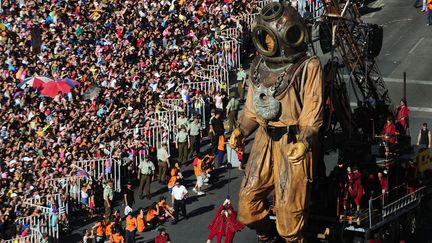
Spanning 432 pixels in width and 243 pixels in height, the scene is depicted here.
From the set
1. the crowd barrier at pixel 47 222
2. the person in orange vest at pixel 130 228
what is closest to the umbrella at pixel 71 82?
the crowd barrier at pixel 47 222

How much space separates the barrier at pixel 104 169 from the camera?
125ft

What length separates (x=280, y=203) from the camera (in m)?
27.1

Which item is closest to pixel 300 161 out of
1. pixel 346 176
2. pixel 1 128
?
pixel 346 176

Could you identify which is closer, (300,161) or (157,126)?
(300,161)

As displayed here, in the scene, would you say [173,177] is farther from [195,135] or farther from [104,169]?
[195,135]

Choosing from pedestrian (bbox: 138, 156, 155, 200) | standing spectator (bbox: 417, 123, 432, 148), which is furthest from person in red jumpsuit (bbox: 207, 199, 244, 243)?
standing spectator (bbox: 417, 123, 432, 148)

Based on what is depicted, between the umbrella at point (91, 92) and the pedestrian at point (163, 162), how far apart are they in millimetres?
6362

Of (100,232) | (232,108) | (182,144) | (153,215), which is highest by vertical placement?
(232,108)

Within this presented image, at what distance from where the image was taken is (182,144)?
1537 inches

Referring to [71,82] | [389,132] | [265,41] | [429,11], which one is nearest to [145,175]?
[71,82]

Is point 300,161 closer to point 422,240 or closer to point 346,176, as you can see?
point 346,176

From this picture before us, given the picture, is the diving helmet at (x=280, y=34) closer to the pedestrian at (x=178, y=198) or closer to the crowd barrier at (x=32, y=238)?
the pedestrian at (x=178, y=198)

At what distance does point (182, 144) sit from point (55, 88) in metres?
6.86

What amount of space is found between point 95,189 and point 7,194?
2.71 m
